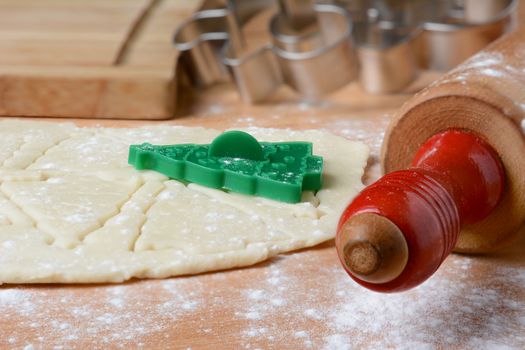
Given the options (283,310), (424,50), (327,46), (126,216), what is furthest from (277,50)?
(283,310)

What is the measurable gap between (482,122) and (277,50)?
659mm

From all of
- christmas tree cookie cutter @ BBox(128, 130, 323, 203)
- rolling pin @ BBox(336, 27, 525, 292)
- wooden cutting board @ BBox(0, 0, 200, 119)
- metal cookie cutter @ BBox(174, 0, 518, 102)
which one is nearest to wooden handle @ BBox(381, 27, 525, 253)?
rolling pin @ BBox(336, 27, 525, 292)

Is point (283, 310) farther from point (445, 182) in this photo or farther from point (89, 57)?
point (89, 57)

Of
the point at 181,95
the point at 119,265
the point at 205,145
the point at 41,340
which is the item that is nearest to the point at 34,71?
the point at 181,95

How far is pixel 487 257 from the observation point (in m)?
1.12

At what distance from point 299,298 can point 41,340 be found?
→ 308 millimetres

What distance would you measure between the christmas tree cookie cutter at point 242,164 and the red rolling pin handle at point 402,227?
11.8 inches

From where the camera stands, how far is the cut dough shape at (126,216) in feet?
3.54

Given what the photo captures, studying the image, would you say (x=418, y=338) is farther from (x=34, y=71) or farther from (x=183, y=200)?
(x=34, y=71)

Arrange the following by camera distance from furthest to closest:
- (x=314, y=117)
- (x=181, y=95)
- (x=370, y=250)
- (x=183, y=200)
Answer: (x=181, y=95), (x=314, y=117), (x=183, y=200), (x=370, y=250)

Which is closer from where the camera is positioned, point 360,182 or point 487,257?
point 487,257

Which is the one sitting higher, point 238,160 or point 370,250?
point 370,250

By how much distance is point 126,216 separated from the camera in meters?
1.18

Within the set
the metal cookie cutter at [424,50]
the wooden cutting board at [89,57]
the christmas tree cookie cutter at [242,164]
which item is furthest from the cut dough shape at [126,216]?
A: the metal cookie cutter at [424,50]
